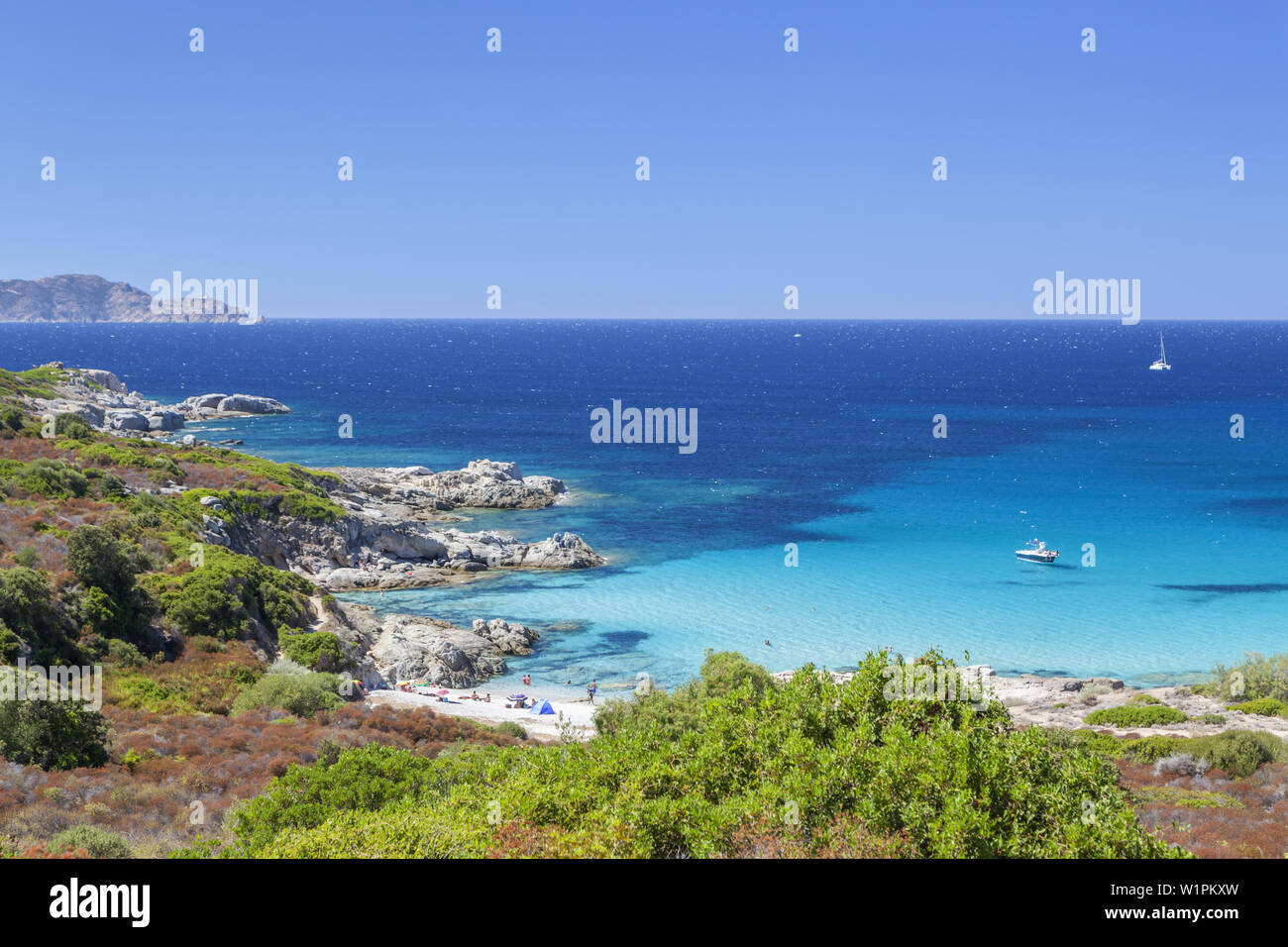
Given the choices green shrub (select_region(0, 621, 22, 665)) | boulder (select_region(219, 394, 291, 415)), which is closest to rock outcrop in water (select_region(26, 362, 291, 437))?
boulder (select_region(219, 394, 291, 415))

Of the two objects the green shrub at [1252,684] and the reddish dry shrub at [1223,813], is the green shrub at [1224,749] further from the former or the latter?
the green shrub at [1252,684]

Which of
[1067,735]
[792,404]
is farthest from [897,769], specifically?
[792,404]

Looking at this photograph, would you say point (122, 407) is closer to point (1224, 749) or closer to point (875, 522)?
point (875, 522)

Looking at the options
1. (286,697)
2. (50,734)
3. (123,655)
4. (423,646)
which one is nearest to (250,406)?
(423,646)

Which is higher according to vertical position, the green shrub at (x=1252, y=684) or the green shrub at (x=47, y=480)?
the green shrub at (x=47, y=480)

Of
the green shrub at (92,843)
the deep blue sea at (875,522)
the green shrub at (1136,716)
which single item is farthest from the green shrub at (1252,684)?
the green shrub at (92,843)

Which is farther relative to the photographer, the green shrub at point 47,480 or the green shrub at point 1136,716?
the green shrub at point 47,480
